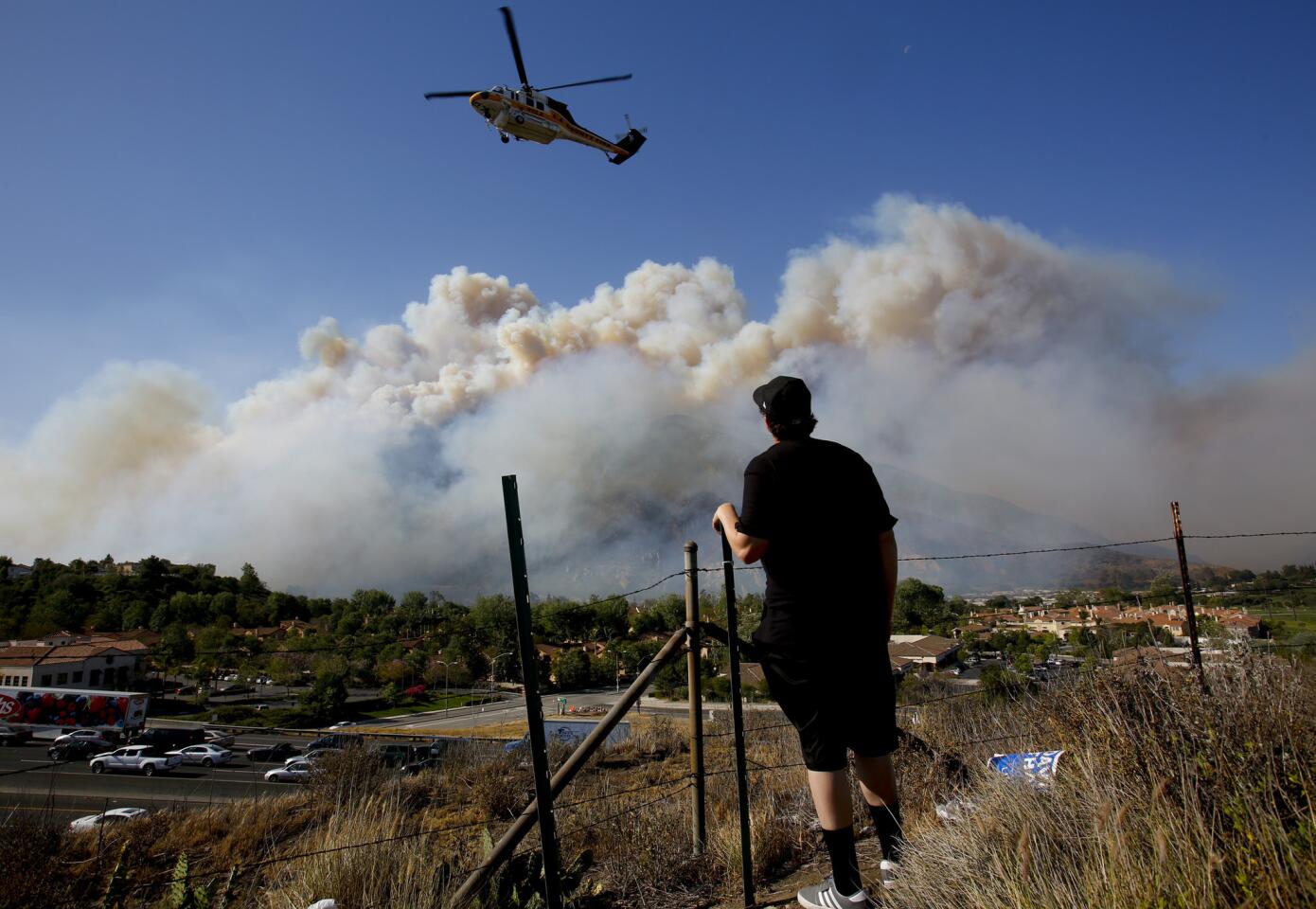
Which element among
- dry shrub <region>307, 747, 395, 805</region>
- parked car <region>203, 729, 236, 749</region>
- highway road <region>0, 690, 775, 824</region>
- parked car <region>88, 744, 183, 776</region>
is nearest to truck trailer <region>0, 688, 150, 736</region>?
highway road <region>0, 690, 775, 824</region>

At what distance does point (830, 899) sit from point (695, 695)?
4.45 ft

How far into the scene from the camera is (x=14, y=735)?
30.8m

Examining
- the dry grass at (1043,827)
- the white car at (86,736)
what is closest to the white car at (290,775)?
the white car at (86,736)

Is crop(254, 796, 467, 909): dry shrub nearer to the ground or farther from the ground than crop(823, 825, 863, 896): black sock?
nearer to the ground

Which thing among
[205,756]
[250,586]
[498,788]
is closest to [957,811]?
[498,788]

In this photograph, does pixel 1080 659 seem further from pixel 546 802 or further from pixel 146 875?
pixel 146 875

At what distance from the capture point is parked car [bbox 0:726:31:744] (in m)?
30.5

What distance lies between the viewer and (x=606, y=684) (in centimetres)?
5791


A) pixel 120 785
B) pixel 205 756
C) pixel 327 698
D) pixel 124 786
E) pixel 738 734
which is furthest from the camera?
pixel 327 698

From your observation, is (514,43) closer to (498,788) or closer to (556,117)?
(556,117)

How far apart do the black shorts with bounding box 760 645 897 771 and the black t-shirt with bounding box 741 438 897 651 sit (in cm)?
9

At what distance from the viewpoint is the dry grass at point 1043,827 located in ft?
5.55

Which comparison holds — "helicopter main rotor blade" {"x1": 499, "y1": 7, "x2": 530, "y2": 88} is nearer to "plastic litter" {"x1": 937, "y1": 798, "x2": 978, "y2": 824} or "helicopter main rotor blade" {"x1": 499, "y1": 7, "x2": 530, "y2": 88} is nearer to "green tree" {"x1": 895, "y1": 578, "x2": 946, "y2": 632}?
"plastic litter" {"x1": 937, "y1": 798, "x2": 978, "y2": 824}

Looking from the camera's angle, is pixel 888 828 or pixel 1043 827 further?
pixel 888 828
